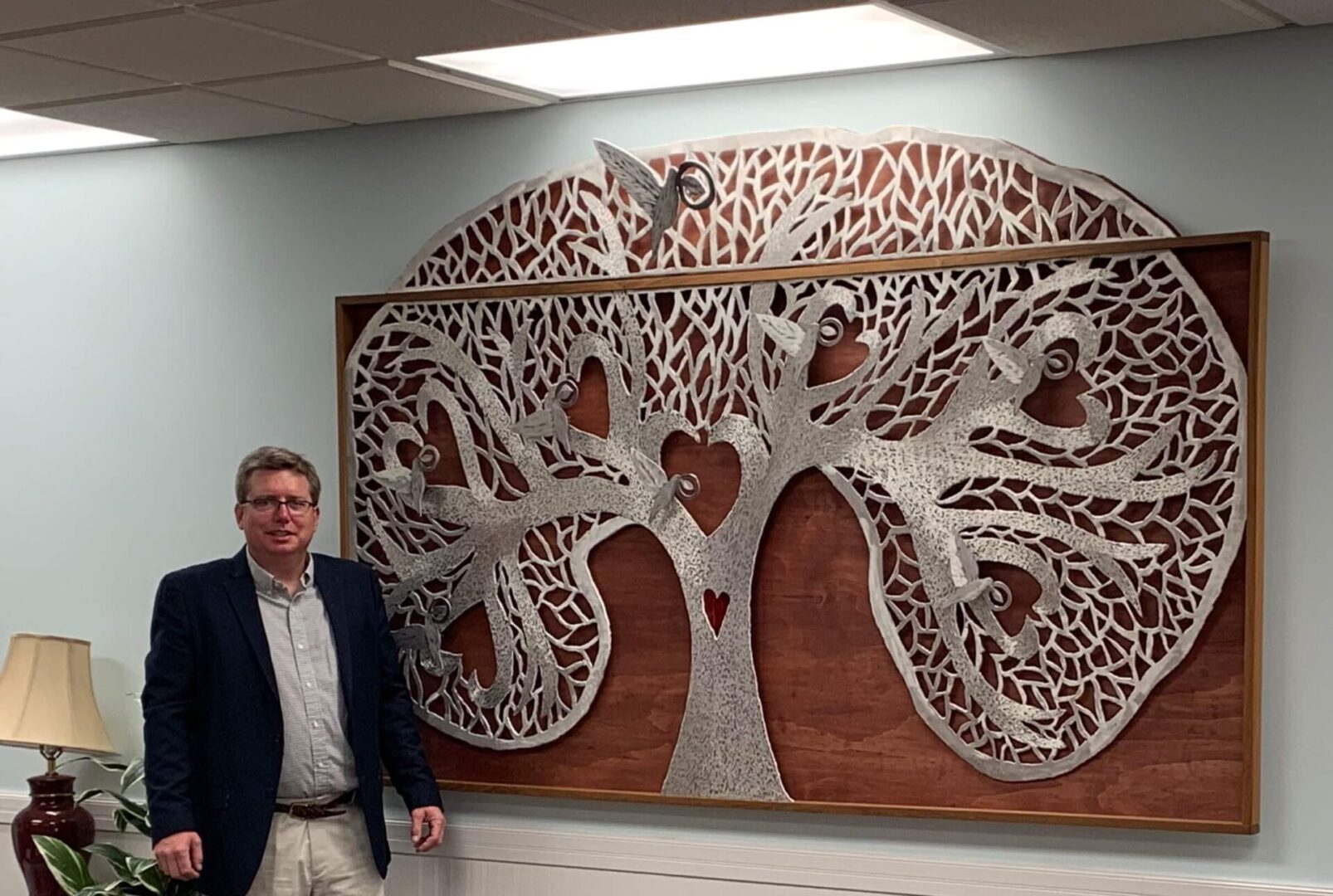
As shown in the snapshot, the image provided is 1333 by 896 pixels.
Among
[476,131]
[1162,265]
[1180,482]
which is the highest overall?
[476,131]

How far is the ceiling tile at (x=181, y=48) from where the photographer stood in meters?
3.71

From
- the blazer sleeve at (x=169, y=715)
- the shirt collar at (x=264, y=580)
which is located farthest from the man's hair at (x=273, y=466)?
the blazer sleeve at (x=169, y=715)

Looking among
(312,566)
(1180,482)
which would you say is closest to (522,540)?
(312,566)

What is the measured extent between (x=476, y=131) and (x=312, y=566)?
1093 mm

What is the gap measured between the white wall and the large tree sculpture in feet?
0.36

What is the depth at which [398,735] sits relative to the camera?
175 inches

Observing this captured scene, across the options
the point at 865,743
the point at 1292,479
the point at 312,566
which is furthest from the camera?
the point at 312,566

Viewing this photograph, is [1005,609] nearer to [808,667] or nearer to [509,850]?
[808,667]

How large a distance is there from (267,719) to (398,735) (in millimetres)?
325

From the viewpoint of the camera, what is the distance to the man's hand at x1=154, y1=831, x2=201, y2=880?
165 inches

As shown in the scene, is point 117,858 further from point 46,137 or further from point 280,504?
point 46,137

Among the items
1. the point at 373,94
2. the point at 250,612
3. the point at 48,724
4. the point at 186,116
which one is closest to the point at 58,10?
the point at 373,94

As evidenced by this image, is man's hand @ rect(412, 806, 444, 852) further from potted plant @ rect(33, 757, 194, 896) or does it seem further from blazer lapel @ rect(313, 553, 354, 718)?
potted plant @ rect(33, 757, 194, 896)

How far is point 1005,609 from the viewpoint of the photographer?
3949mm
